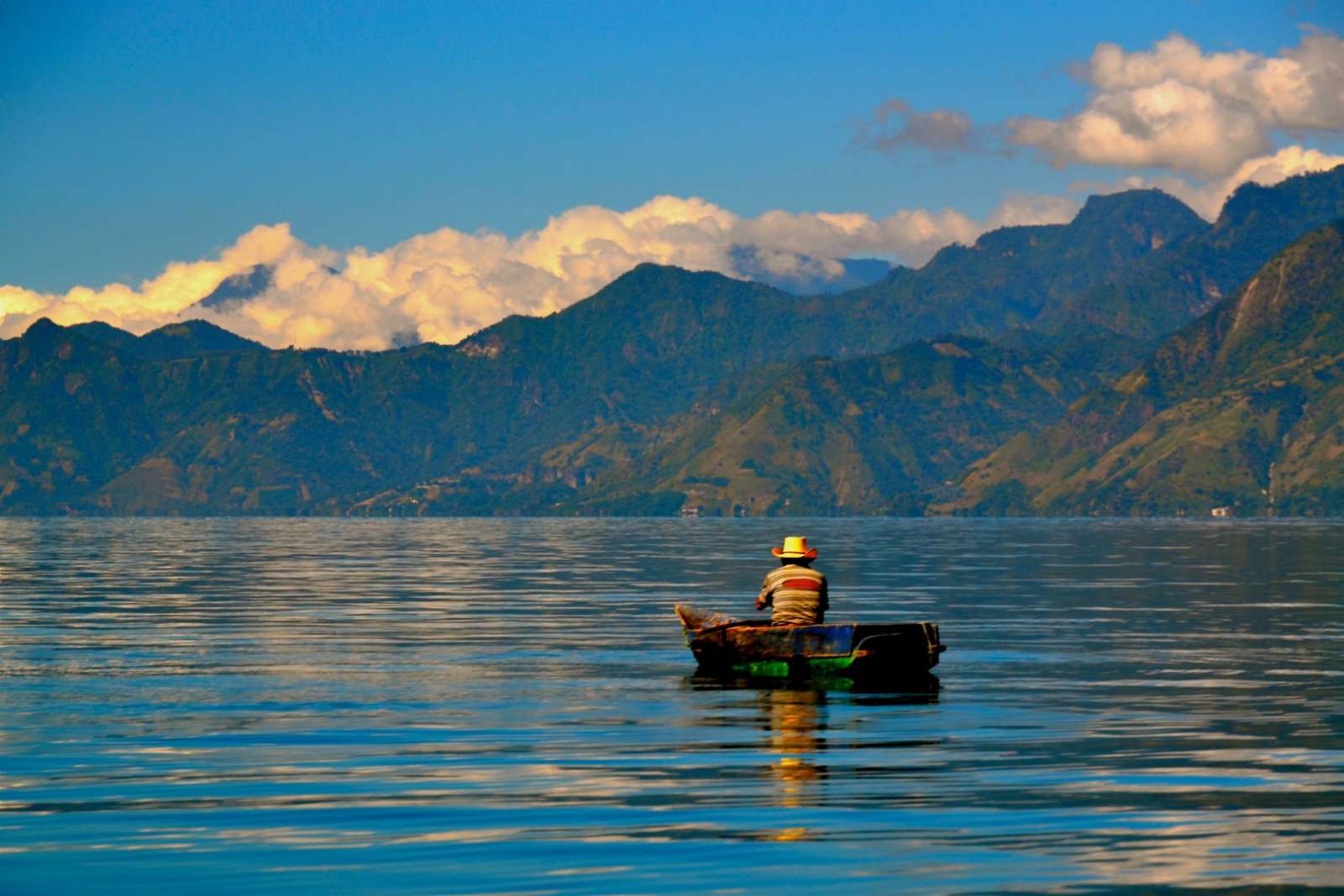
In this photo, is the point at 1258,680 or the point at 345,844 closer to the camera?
the point at 345,844

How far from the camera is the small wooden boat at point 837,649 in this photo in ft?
160

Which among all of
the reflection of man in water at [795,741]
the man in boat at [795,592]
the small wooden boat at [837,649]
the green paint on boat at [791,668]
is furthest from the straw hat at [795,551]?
the reflection of man in water at [795,741]

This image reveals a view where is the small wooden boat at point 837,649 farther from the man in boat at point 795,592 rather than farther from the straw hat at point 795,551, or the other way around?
the straw hat at point 795,551

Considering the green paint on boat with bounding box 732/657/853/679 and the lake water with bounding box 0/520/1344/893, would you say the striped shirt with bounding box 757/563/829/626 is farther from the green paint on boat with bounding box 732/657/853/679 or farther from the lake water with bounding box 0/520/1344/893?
the lake water with bounding box 0/520/1344/893

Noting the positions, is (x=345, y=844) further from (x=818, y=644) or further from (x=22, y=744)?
(x=818, y=644)

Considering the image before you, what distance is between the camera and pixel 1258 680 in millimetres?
51219

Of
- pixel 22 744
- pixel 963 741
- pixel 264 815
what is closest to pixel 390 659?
pixel 22 744

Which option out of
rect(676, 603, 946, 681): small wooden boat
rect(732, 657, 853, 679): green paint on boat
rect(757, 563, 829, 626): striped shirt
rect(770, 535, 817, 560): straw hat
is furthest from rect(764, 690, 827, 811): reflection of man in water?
rect(770, 535, 817, 560): straw hat

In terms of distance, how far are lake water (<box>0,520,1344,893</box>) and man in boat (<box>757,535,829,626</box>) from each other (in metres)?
2.36

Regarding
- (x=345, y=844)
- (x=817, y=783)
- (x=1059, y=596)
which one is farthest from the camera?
(x=1059, y=596)

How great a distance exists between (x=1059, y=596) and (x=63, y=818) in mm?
75474

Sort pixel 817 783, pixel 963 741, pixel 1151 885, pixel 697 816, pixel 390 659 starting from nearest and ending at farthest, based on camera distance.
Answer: pixel 1151 885 < pixel 697 816 < pixel 817 783 < pixel 963 741 < pixel 390 659

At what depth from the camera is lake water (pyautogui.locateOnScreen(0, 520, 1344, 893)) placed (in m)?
25.3

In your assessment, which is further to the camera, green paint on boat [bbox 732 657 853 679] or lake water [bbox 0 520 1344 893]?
green paint on boat [bbox 732 657 853 679]
